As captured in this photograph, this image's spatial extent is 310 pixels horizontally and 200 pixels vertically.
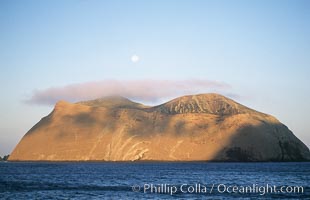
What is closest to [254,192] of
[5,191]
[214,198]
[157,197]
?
[214,198]

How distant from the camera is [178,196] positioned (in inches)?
2379

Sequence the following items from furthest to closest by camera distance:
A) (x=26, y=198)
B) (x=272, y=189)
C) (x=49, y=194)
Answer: (x=272, y=189) → (x=49, y=194) → (x=26, y=198)

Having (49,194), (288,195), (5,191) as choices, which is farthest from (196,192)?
(5,191)

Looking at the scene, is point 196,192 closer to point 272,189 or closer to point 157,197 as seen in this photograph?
point 157,197

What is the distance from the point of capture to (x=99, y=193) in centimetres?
6456

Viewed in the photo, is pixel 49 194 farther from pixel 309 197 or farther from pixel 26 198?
pixel 309 197

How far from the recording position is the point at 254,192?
6669cm

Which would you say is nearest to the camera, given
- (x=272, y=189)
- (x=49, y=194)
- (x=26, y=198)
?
(x=26, y=198)

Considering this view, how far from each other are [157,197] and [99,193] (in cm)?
879

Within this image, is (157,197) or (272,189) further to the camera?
(272,189)

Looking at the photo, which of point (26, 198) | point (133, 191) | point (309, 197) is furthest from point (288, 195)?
point (26, 198)

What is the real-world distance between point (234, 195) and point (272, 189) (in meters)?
11.3

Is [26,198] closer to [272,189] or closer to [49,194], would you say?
[49,194]

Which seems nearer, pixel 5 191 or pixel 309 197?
pixel 309 197
